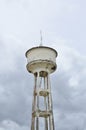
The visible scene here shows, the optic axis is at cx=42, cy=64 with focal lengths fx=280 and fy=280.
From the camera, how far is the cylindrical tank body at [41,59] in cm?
3503

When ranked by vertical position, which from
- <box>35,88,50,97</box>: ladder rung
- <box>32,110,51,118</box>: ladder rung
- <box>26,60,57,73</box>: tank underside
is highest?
<box>26,60,57,73</box>: tank underside

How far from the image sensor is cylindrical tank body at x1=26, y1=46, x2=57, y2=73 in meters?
35.0

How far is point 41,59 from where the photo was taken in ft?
115

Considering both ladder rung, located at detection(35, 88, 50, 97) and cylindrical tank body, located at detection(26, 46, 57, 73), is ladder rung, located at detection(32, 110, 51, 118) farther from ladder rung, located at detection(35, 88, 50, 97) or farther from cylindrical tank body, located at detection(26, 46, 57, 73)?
cylindrical tank body, located at detection(26, 46, 57, 73)

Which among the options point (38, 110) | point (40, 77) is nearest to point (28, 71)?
point (40, 77)

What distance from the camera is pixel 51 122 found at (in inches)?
1318

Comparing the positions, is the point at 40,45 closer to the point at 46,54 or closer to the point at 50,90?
the point at 46,54

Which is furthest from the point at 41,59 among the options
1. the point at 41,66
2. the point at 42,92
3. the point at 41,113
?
the point at 41,113

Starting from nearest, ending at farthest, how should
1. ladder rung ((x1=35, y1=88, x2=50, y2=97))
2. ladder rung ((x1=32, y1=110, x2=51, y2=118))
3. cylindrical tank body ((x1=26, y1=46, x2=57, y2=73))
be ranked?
ladder rung ((x1=32, y1=110, x2=51, y2=118)), ladder rung ((x1=35, y1=88, x2=50, y2=97)), cylindrical tank body ((x1=26, y1=46, x2=57, y2=73))

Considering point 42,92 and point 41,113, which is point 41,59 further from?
point 41,113

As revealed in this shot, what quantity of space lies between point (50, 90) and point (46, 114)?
3.16 m

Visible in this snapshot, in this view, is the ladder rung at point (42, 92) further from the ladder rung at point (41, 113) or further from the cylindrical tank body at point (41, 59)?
the cylindrical tank body at point (41, 59)

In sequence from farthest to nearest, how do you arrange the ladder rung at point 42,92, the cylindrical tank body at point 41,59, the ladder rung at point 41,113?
the cylindrical tank body at point 41,59 < the ladder rung at point 42,92 < the ladder rung at point 41,113

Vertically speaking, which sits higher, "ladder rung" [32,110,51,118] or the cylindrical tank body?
the cylindrical tank body
